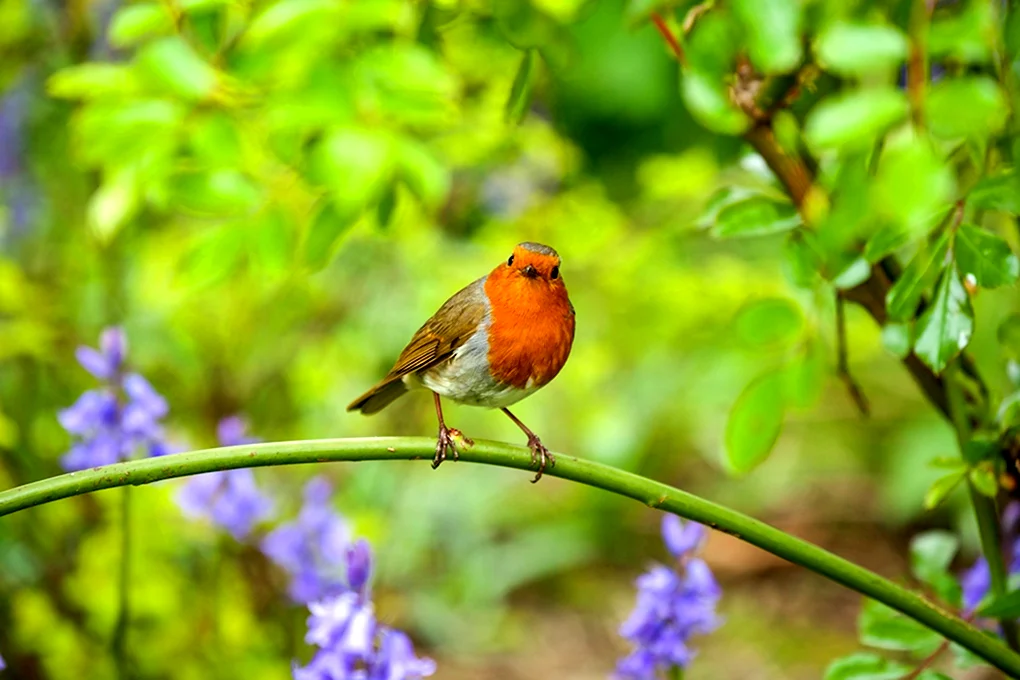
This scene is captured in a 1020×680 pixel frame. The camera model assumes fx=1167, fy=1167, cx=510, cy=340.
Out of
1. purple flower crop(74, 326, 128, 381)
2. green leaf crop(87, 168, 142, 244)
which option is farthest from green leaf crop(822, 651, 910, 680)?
green leaf crop(87, 168, 142, 244)

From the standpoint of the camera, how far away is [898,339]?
142cm

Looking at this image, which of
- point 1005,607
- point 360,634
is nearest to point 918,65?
point 1005,607

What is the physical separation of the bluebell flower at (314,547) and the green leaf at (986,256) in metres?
1.22

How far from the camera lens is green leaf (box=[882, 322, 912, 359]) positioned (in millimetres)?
1418

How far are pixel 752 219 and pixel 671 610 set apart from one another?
0.54 m

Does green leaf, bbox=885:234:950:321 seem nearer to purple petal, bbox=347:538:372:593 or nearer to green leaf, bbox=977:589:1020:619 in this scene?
green leaf, bbox=977:589:1020:619

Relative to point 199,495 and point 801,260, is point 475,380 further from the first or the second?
point 199,495

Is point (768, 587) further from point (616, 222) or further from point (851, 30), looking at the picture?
point (851, 30)

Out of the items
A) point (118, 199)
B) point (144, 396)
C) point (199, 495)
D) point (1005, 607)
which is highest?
point (118, 199)

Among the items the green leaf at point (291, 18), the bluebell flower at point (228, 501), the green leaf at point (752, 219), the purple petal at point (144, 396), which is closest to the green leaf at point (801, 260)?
the green leaf at point (752, 219)

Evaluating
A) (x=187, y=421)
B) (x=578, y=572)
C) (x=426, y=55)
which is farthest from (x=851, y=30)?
(x=578, y=572)

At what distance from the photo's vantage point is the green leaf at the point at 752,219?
4.97 feet

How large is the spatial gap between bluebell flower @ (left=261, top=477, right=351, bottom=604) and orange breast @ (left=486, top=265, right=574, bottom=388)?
70 cm

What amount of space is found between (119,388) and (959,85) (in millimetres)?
1376
